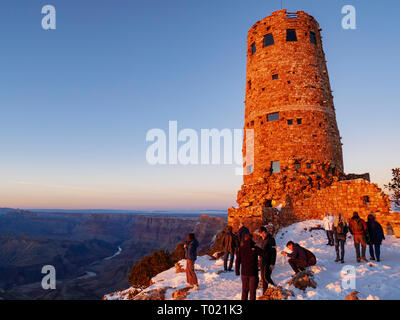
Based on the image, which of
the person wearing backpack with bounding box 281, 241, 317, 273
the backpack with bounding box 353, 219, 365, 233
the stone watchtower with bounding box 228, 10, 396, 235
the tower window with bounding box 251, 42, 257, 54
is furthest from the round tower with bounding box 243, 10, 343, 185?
the person wearing backpack with bounding box 281, 241, 317, 273

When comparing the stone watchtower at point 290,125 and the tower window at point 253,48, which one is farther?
the tower window at point 253,48

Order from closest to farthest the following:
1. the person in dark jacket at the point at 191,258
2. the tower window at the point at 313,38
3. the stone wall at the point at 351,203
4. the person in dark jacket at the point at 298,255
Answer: the person in dark jacket at the point at 298,255
the person in dark jacket at the point at 191,258
the stone wall at the point at 351,203
the tower window at the point at 313,38

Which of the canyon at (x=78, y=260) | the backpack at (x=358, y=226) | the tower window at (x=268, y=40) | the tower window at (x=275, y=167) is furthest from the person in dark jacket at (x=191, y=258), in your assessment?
the canyon at (x=78, y=260)

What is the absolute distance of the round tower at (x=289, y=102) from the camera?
75.1 ft

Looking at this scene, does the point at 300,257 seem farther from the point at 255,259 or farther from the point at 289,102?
the point at 289,102

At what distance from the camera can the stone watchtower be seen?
21.1 meters

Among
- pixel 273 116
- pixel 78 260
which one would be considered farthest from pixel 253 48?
pixel 78 260

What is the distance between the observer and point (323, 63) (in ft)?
84.2

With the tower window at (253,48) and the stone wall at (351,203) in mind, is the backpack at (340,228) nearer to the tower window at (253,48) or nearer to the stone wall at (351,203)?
the stone wall at (351,203)

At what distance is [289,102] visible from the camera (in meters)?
23.5
